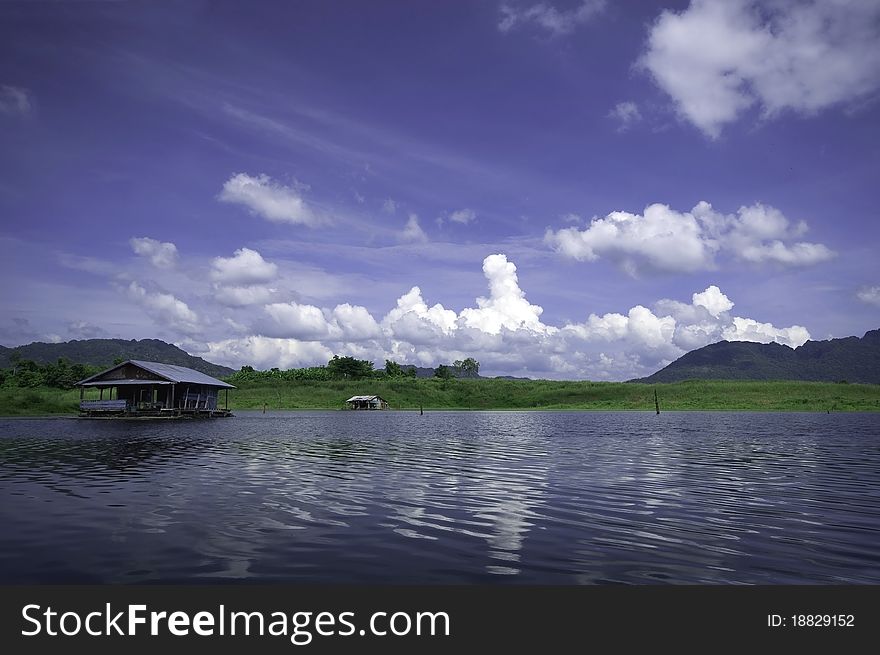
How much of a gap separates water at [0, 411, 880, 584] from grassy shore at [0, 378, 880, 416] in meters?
98.5

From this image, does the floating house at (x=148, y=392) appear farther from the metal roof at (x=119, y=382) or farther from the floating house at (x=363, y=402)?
the floating house at (x=363, y=402)

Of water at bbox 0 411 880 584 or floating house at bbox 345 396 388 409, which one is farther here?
floating house at bbox 345 396 388 409

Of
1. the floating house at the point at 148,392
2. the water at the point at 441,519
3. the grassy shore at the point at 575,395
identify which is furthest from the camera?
the grassy shore at the point at 575,395

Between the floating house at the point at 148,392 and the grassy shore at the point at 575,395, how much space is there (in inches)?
929

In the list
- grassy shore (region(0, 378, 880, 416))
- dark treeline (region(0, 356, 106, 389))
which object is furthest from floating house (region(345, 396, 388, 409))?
dark treeline (region(0, 356, 106, 389))

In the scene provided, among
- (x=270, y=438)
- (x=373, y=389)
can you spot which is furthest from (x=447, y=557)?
(x=373, y=389)

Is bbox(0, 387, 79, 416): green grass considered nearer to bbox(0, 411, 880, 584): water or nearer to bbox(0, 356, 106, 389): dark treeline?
bbox(0, 356, 106, 389): dark treeline

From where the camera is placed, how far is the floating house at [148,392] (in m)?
85.8

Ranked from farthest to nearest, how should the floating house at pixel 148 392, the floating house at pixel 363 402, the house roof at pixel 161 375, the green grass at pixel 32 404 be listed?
1. the floating house at pixel 363 402
2. the green grass at pixel 32 404
3. the house roof at pixel 161 375
4. the floating house at pixel 148 392

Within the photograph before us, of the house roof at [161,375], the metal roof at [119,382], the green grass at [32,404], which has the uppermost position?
the house roof at [161,375]

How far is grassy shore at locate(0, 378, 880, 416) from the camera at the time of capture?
140 meters

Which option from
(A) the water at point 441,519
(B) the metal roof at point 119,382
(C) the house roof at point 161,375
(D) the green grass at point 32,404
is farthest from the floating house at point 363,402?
(A) the water at point 441,519

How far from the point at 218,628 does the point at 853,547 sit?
13.8m

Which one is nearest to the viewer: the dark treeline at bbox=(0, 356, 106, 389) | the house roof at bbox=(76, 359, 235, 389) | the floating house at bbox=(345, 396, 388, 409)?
the house roof at bbox=(76, 359, 235, 389)
